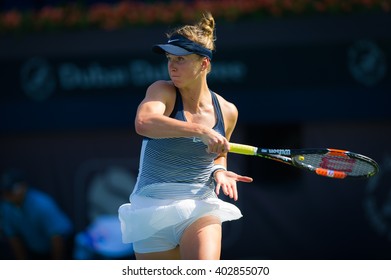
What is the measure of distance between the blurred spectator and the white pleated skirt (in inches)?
166

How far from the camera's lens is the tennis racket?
501 cm

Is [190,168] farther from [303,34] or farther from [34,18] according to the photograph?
[34,18]

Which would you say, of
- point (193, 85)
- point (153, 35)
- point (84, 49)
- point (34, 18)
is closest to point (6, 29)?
point (34, 18)

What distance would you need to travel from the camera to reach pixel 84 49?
918 cm

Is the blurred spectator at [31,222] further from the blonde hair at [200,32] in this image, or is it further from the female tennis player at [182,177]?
the blonde hair at [200,32]

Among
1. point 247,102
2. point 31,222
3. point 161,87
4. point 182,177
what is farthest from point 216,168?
point 31,222

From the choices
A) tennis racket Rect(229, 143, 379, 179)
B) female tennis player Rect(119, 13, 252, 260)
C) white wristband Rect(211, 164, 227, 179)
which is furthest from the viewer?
tennis racket Rect(229, 143, 379, 179)

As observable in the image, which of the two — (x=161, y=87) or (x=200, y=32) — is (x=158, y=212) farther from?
(x=200, y=32)

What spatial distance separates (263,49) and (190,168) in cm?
417

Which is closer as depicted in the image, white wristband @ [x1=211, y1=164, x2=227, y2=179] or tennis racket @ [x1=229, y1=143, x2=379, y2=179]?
white wristband @ [x1=211, y1=164, x2=227, y2=179]

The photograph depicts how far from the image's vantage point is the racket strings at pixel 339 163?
5051mm

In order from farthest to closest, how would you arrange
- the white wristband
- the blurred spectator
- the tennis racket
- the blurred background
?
the blurred spectator
the blurred background
the tennis racket
the white wristband

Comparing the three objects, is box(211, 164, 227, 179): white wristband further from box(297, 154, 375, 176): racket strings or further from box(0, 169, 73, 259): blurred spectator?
box(0, 169, 73, 259): blurred spectator

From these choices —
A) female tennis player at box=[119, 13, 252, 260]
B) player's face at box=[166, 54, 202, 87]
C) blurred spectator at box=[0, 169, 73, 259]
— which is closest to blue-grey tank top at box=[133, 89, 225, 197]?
female tennis player at box=[119, 13, 252, 260]
